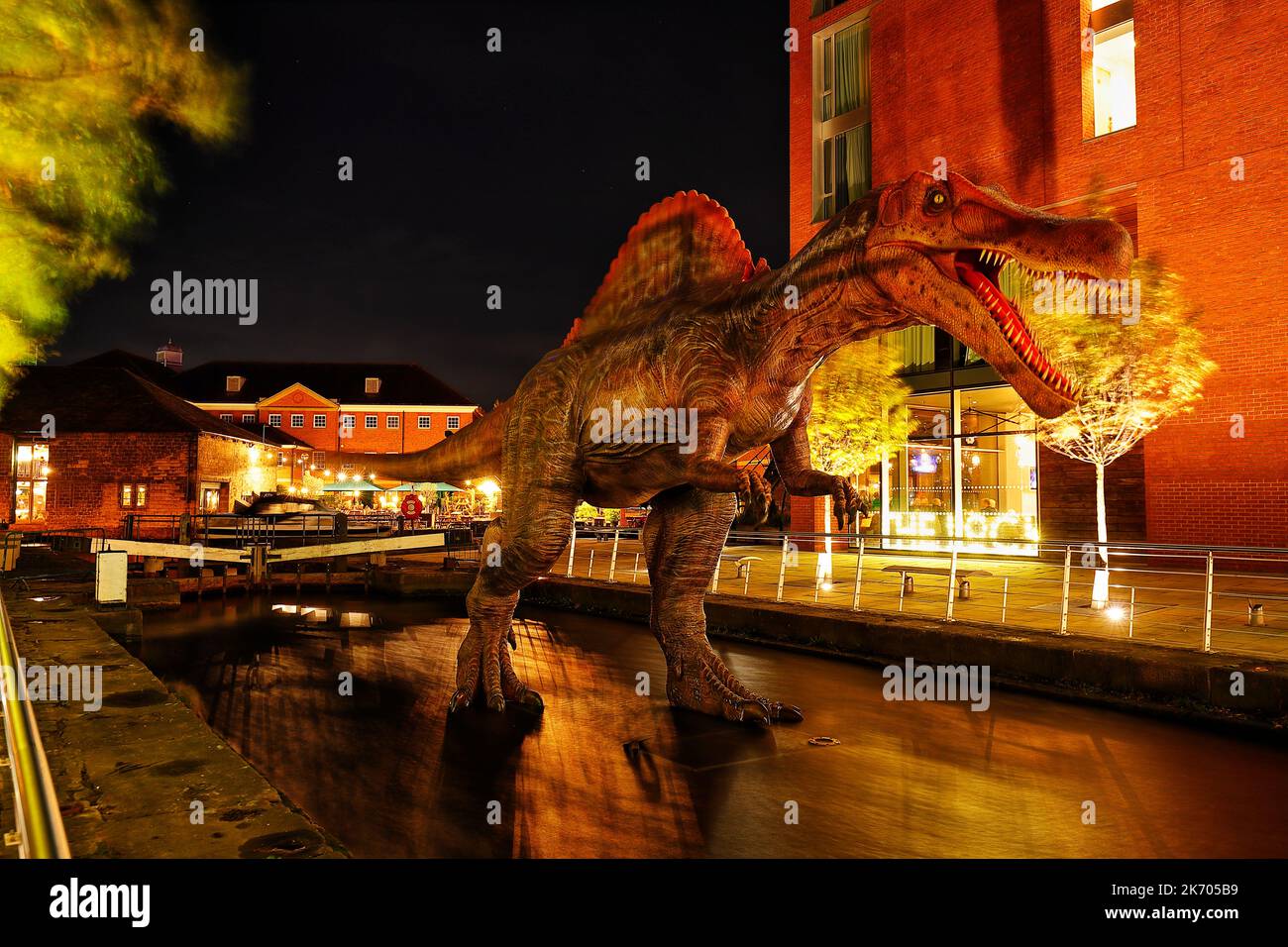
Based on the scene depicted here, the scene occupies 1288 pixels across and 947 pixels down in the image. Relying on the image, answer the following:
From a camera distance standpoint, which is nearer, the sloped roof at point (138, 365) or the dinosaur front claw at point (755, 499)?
the dinosaur front claw at point (755, 499)

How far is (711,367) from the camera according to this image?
4035 millimetres

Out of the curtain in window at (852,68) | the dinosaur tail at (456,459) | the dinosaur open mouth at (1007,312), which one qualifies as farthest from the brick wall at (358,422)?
the dinosaur open mouth at (1007,312)

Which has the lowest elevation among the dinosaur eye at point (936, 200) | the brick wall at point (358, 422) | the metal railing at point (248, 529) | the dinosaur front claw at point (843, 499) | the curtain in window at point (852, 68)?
the metal railing at point (248, 529)

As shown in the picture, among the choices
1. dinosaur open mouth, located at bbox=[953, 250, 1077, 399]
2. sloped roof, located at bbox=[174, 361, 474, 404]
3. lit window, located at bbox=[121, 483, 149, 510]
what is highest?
sloped roof, located at bbox=[174, 361, 474, 404]

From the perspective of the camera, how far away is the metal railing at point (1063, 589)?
676 cm

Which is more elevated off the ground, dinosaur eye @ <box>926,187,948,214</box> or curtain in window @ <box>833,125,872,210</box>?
curtain in window @ <box>833,125,872,210</box>

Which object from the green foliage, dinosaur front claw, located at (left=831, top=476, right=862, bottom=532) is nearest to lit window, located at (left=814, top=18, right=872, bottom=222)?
the green foliage

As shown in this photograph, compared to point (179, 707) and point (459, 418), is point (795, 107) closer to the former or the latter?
point (179, 707)

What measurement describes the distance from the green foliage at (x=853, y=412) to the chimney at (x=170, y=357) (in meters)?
52.1

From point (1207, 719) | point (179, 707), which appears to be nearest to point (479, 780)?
point (179, 707)

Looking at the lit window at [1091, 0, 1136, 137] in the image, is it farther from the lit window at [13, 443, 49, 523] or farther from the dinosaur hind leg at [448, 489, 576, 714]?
the lit window at [13, 443, 49, 523]

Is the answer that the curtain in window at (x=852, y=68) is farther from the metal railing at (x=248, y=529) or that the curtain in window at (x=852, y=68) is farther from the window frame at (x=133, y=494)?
the window frame at (x=133, y=494)

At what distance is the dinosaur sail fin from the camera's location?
471 centimetres

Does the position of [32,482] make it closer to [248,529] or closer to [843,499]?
[248,529]
